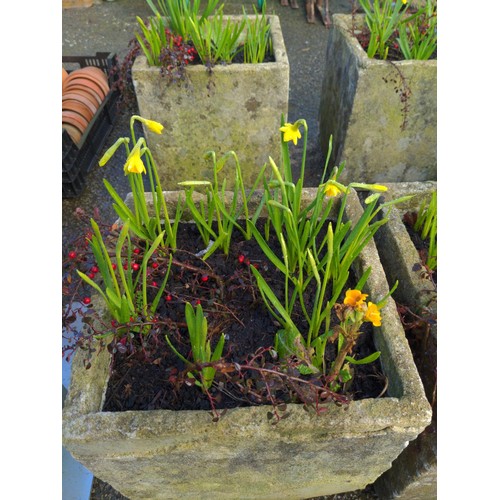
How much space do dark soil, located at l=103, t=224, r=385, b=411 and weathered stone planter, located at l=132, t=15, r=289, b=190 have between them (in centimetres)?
80

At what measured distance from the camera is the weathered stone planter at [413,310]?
3.48 ft

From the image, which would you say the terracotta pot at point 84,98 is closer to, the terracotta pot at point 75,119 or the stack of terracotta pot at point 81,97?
the stack of terracotta pot at point 81,97

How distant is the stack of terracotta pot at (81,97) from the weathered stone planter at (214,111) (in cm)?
69

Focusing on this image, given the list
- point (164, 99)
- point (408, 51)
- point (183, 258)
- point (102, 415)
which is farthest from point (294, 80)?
point (102, 415)

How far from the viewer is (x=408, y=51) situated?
1.80m

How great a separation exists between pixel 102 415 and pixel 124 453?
13 cm

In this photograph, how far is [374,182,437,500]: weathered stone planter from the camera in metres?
1.06

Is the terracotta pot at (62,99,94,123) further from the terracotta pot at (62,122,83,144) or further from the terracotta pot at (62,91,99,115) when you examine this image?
the terracotta pot at (62,122,83,144)

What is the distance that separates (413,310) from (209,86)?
1.19 m

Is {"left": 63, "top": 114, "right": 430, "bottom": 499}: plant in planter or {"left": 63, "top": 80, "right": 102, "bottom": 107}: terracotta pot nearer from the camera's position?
{"left": 63, "top": 114, "right": 430, "bottom": 499}: plant in planter

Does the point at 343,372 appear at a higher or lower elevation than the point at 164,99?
lower

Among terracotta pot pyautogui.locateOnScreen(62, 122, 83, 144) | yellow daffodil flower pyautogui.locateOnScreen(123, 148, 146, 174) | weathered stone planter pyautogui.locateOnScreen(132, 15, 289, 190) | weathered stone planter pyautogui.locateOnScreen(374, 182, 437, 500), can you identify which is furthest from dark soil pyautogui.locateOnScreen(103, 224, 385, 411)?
terracotta pot pyautogui.locateOnScreen(62, 122, 83, 144)

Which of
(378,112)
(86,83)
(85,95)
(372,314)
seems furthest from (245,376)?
(86,83)

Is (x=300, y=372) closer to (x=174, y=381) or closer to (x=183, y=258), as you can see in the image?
(x=174, y=381)
